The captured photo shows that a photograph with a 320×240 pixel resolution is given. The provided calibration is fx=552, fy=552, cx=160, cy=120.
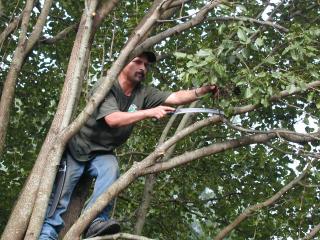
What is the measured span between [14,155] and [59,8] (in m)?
2.54

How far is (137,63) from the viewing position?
4.64m

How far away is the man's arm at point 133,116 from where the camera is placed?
12.9 feet

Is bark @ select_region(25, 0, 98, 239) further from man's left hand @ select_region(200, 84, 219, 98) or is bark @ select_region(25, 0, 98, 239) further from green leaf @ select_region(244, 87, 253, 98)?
green leaf @ select_region(244, 87, 253, 98)

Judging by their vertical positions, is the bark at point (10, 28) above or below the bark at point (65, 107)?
above

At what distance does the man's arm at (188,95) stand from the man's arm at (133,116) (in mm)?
336

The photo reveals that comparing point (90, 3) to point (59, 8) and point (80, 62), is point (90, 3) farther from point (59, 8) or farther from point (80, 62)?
point (59, 8)

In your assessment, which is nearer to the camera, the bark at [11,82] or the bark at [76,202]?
the bark at [76,202]

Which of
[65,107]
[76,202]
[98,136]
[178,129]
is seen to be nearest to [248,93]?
[98,136]

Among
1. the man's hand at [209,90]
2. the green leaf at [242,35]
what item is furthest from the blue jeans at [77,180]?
the green leaf at [242,35]

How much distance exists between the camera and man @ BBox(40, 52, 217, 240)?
4023 mm

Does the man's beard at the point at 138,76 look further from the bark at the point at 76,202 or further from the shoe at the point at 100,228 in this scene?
the shoe at the point at 100,228

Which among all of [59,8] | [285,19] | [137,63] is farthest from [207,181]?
[137,63]

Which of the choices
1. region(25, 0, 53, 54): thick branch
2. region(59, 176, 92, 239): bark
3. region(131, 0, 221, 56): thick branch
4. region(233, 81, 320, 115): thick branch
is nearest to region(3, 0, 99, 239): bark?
region(59, 176, 92, 239): bark

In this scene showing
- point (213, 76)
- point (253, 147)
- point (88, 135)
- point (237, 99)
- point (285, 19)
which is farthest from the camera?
point (253, 147)
